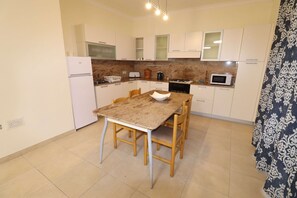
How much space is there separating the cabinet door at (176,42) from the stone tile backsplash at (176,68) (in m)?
0.45

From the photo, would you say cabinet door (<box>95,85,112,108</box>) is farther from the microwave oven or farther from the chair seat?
the microwave oven

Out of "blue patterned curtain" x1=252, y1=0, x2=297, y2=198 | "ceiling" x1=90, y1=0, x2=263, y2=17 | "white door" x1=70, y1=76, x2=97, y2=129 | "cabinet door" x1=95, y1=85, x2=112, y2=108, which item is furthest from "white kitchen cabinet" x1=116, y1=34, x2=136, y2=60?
"blue patterned curtain" x1=252, y1=0, x2=297, y2=198

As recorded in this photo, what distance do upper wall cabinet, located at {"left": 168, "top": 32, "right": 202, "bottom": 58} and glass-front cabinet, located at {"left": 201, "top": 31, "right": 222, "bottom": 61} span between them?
14 cm

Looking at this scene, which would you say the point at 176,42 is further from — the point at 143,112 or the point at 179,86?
the point at 143,112

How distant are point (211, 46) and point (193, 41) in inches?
17.6

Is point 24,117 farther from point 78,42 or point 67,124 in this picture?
point 78,42

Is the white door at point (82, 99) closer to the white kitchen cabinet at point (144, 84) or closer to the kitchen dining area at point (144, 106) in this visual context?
the kitchen dining area at point (144, 106)

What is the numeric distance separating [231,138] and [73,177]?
2637mm

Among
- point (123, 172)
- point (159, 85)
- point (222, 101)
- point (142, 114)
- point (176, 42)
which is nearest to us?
point (142, 114)

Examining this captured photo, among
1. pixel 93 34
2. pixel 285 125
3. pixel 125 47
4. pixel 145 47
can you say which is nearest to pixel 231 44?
pixel 145 47

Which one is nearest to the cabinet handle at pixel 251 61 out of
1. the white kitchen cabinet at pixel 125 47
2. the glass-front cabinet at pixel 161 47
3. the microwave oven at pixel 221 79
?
the microwave oven at pixel 221 79

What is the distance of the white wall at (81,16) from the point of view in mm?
2888

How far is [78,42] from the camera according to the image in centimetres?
310

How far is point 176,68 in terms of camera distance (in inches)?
166
